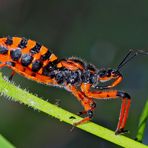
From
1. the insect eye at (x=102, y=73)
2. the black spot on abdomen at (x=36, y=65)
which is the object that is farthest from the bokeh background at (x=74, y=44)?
the black spot on abdomen at (x=36, y=65)

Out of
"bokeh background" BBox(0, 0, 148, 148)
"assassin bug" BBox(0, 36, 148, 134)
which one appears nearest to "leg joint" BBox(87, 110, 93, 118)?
"assassin bug" BBox(0, 36, 148, 134)

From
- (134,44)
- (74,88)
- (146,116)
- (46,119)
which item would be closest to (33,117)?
(46,119)

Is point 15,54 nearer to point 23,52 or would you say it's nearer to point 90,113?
point 23,52

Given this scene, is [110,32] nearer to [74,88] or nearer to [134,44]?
[134,44]

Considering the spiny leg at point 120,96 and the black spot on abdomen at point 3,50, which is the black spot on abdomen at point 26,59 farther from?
the spiny leg at point 120,96

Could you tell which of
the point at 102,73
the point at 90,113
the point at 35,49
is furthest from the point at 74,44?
the point at 90,113
